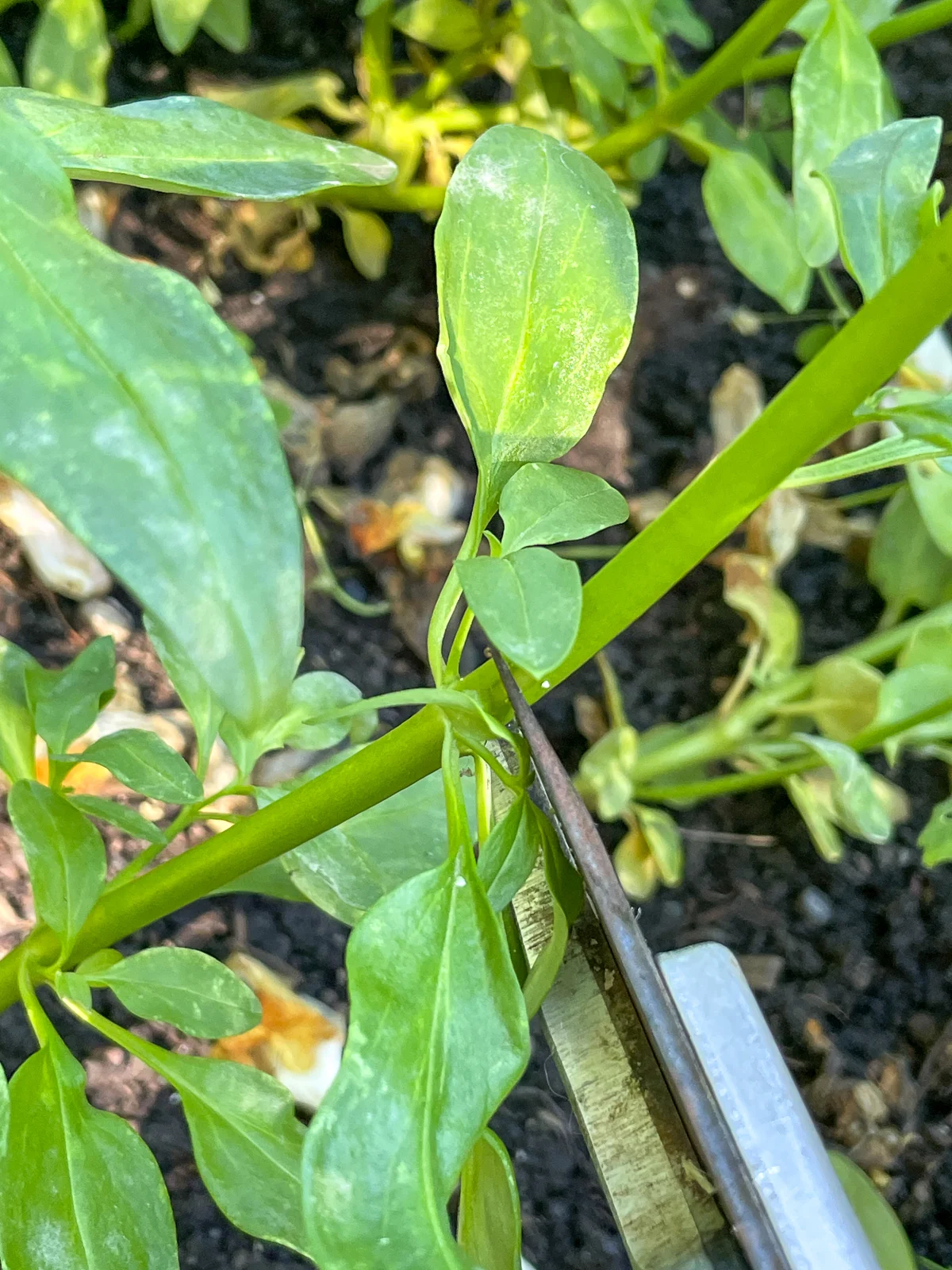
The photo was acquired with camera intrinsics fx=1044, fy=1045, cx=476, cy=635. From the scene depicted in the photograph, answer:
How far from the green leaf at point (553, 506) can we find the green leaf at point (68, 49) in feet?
1.85

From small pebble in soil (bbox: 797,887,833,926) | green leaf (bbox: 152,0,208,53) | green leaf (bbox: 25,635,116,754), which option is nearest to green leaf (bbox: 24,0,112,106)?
green leaf (bbox: 152,0,208,53)

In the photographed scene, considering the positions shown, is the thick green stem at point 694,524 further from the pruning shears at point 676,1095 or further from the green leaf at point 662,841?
the green leaf at point 662,841

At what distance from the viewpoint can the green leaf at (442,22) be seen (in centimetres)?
84

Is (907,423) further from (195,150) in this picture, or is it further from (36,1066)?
(36,1066)

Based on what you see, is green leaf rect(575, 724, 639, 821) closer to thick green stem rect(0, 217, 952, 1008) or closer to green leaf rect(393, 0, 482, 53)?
thick green stem rect(0, 217, 952, 1008)

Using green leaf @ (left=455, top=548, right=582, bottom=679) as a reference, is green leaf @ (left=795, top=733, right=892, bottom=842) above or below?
below

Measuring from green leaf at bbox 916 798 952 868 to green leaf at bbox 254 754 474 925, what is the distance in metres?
0.31

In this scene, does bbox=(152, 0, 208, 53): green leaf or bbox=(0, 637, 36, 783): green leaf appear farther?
bbox=(152, 0, 208, 53): green leaf

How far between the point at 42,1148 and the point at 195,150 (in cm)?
37

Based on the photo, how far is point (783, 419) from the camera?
32cm

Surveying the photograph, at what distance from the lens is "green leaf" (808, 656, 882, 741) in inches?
33.6

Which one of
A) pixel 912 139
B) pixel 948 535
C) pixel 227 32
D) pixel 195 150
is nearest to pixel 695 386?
pixel 948 535

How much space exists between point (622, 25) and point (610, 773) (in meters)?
0.53

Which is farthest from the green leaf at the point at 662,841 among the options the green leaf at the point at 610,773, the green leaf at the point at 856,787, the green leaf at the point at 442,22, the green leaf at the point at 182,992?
the green leaf at the point at 442,22
